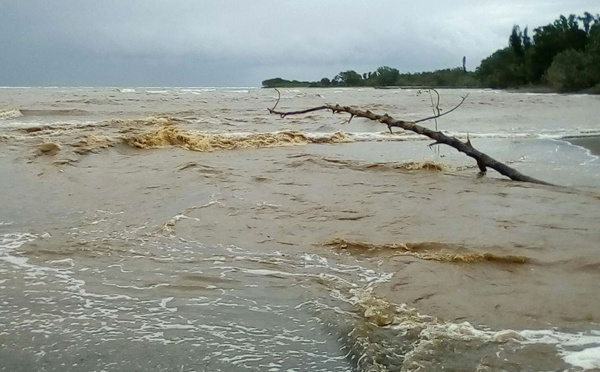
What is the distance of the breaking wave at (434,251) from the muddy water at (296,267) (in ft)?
0.07

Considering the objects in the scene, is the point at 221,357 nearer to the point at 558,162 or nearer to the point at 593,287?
the point at 593,287

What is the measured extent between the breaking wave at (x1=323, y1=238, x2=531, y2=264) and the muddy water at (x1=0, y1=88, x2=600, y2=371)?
2 centimetres

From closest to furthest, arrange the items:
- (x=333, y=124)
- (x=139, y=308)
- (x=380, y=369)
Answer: (x=380, y=369) → (x=139, y=308) → (x=333, y=124)

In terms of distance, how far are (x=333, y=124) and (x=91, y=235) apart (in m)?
13.7

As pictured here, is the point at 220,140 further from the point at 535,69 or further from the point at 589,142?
the point at 535,69

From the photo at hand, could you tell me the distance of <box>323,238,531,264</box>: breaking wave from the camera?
441 centimetres

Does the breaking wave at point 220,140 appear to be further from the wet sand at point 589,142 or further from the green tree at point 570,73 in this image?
the green tree at point 570,73

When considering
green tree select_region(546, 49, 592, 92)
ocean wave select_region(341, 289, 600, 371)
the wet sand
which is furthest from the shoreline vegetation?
ocean wave select_region(341, 289, 600, 371)

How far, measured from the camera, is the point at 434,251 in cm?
468

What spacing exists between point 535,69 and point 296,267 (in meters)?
66.7

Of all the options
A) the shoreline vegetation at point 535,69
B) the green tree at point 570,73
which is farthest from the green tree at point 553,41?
the green tree at point 570,73

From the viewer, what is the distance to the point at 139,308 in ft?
11.6

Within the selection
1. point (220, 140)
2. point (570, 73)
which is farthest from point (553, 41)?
point (220, 140)

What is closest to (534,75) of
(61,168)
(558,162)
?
(558,162)
